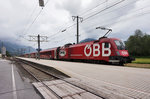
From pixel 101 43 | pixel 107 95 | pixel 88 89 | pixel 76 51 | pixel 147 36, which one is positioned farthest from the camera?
pixel 147 36

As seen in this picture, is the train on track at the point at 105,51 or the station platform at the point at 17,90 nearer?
the station platform at the point at 17,90

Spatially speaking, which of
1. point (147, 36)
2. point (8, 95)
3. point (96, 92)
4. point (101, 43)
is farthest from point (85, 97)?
point (147, 36)

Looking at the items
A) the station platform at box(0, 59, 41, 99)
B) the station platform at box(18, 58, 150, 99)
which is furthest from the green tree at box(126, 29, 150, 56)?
the station platform at box(0, 59, 41, 99)

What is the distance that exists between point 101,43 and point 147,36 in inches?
2302

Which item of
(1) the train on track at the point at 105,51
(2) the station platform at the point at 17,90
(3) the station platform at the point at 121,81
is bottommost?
(2) the station platform at the point at 17,90

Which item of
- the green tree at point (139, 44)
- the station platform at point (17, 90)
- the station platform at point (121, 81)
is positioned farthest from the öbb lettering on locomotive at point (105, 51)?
the green tree at point (139, 44)

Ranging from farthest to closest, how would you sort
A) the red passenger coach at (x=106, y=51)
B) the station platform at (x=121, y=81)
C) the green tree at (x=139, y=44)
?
1. the green tree at (x=139, y=44)
2. the red passenger coach at (x=106, y=51)
3. the station platform at (x=121, y=81)

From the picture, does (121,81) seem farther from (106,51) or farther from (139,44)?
(139,44)

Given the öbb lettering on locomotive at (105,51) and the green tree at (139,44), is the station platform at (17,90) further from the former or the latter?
the green tree at (139,44)

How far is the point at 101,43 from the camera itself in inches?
522

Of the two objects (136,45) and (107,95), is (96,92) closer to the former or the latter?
(107,95)

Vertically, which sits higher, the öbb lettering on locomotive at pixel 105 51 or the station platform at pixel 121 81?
the öbb lettering on locomotive at pixel 105 51

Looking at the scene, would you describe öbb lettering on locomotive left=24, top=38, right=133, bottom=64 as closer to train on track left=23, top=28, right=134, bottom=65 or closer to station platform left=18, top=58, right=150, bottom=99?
train on track left=23, top=28, right=134, bottom=65

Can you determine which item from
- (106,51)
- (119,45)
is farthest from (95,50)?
(119,45)
